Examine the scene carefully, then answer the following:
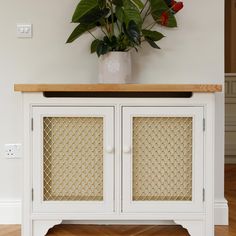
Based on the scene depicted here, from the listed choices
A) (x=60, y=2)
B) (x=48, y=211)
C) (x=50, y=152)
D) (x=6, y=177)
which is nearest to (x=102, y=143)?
(x=50, y=152)

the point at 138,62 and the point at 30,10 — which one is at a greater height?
the point at 30,10

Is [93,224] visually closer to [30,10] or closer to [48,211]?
[48,211]

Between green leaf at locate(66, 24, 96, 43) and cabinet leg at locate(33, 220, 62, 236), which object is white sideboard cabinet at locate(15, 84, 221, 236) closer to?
cabinet leg at locate(33, 220, 62, 236)

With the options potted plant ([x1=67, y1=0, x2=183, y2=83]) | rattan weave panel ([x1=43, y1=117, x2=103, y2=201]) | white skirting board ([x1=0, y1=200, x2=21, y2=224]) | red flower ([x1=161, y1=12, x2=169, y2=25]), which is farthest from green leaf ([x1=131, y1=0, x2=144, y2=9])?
white skirting board ([x1=0, y1=200, x2=21, y2=224])

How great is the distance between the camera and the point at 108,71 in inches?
81.9

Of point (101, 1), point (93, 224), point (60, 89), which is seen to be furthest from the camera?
point (93, 224)

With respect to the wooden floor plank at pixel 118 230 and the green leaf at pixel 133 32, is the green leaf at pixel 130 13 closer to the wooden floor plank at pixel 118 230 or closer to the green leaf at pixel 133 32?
the green leaf at pixel 133 32

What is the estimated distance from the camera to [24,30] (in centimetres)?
222

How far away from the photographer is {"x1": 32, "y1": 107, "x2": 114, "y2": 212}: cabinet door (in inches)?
73.3

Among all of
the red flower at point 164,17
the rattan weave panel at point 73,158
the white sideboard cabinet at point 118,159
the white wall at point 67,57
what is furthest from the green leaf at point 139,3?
the rattan weave panel at point 73,158

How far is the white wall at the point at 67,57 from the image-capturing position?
87.6 inches

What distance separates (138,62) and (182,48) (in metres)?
0.26

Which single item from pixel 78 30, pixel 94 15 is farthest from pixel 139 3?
pixel 78 30

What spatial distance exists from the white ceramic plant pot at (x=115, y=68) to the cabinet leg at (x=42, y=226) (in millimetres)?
747
